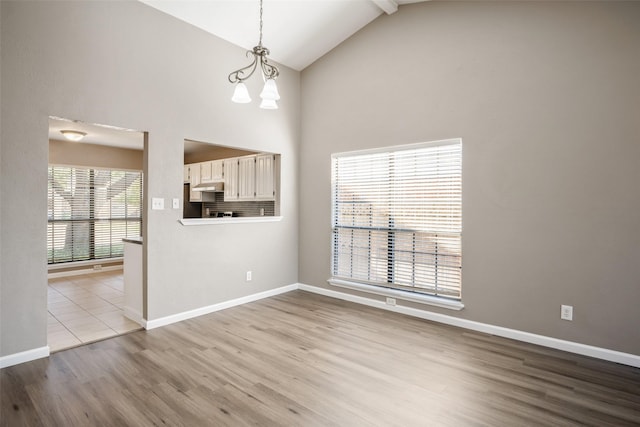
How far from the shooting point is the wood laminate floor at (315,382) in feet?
6.93

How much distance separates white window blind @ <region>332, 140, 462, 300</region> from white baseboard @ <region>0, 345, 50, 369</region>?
10.6 feet

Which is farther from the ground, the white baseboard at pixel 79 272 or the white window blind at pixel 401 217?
the white window blind at pixel 401 217

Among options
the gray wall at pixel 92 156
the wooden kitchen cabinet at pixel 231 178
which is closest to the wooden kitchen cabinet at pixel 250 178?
the wooden kitchen cabinet at pixel 231 178

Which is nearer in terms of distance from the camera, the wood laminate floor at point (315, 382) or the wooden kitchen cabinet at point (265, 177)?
the wood laminate floor at point (315, 382)

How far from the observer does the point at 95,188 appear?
22.4 feet

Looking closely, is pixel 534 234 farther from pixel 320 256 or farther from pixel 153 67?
pixel 153 67

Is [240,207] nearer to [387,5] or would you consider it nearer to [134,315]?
[134,315]

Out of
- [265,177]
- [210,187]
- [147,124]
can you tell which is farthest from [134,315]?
[210,187]

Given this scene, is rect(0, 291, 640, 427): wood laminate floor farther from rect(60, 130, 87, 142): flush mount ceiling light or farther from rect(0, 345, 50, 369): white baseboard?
rect(60, 130, 87, 142): flush mount ceiling light

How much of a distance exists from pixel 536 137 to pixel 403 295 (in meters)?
2.20

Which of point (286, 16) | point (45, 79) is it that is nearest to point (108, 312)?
point (45, 79)

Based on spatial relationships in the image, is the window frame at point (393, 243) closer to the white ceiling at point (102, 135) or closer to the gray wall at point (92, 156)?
the white ceiling at point (102, 135)

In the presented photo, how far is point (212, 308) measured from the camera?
4160mm

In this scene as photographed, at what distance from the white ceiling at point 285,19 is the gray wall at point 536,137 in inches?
17.7
